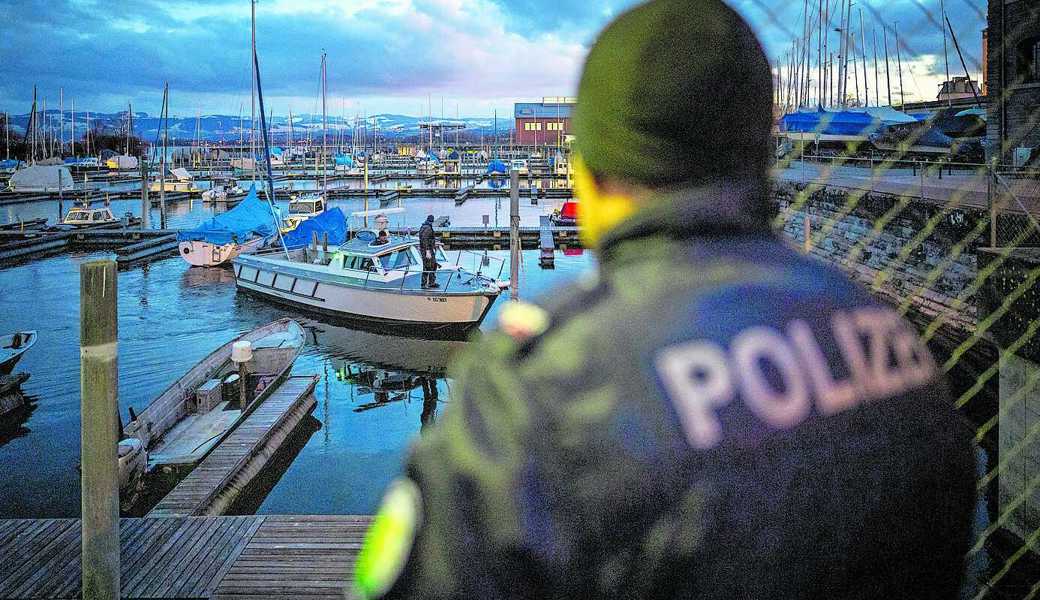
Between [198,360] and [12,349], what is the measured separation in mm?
3353

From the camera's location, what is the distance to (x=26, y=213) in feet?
153

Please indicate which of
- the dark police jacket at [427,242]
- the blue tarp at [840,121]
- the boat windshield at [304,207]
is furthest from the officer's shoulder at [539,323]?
the boat windshield at [304,207]

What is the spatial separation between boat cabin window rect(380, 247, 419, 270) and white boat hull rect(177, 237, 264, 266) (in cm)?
1000

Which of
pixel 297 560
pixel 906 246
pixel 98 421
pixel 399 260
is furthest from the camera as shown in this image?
pixel 399 260

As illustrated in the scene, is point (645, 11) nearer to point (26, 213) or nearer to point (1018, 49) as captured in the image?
point (1018, 49)

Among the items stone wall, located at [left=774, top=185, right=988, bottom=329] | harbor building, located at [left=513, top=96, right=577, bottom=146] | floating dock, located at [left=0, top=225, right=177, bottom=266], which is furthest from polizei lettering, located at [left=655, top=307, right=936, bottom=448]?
harbor building, located at [left=513, top=96, right=577, bottom=146]

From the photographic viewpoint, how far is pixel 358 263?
65.3 feet

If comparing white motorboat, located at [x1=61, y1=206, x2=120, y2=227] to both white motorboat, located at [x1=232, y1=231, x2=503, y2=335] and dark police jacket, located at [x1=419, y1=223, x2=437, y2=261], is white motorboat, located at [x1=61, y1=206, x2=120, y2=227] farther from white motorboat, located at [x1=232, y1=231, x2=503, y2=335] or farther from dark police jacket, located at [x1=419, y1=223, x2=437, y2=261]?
dark police jacket, located at [x1=419, y1=223, x2=437, y2=261]

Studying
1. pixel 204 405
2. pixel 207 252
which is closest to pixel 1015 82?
pixel 204 405

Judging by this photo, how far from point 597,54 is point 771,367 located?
0.44m

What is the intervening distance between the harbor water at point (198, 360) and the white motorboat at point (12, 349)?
667mm

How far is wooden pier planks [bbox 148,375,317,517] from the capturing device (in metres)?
8.59

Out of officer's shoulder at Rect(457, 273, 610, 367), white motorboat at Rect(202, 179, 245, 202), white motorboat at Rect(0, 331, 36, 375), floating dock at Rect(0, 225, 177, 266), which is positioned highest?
white motorboat at Rect(202, 179, 245, 202)

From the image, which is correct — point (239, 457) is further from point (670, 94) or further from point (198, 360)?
point (670, 94)
